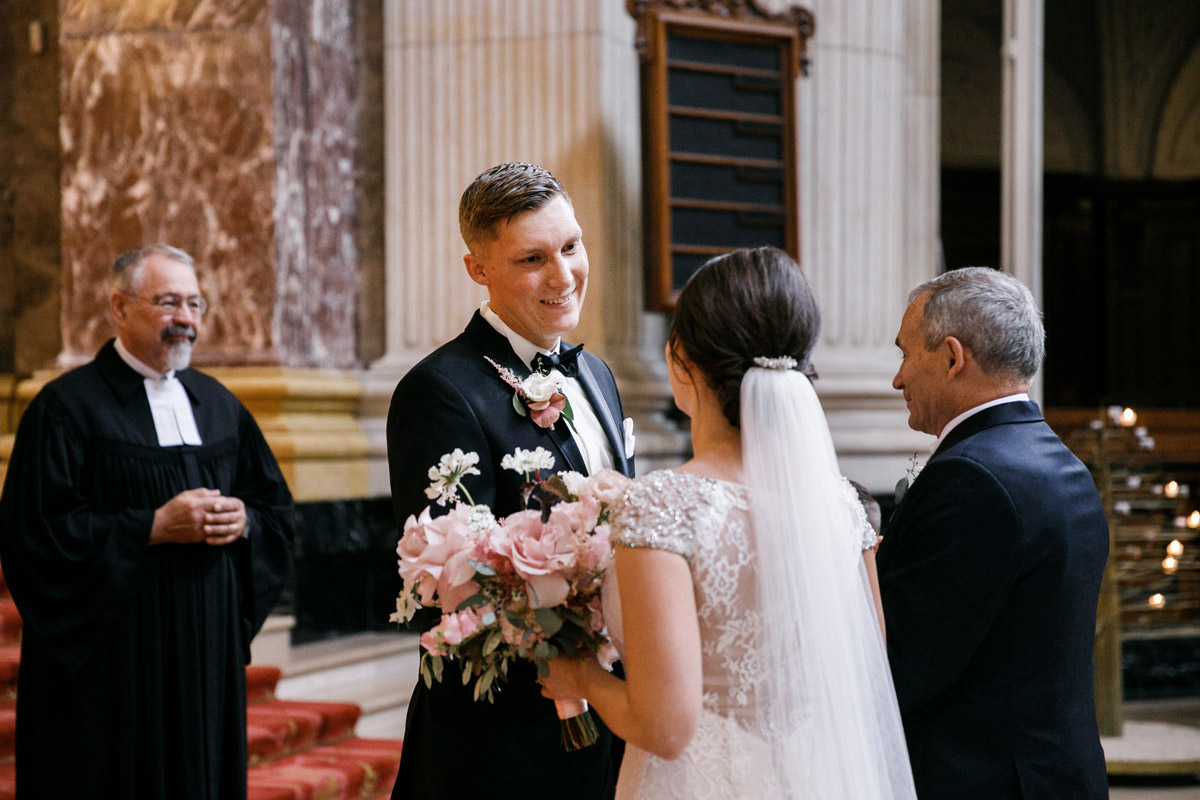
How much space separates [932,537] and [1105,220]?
997cm

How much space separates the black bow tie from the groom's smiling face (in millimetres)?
70

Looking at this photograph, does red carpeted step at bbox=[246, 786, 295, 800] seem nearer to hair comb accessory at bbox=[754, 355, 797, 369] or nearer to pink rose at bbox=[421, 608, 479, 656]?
pink rose at bbox=[421, 608, 479, 656]

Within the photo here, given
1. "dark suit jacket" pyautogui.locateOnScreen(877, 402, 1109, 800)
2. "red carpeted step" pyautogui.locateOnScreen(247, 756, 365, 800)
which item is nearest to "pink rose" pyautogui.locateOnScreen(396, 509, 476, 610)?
"dark suit jacket" pyautogui.locateOnScreen(877, 402, 1109, 800)

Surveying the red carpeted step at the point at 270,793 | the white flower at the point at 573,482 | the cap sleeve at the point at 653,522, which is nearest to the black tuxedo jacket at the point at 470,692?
the white flower at the point at 573,482

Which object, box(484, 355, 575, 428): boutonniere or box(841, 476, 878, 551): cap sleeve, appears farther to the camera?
box(484, 355, 575, 428): boutonniere

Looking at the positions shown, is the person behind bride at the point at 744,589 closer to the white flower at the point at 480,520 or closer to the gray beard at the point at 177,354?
the white flower at the point at 480,520

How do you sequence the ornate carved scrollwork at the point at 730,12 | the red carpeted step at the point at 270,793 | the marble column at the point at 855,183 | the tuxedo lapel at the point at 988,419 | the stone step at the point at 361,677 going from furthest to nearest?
1. the marble column at the point at 855,183
2. the ornate carved scrollwork at the point at 730,12
3. the stone step at the point at 361,677
4. the red carpeted step at the point at 270,793
5. the tuxedo lapel at the point at 988,419

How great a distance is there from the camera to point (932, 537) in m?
2.47

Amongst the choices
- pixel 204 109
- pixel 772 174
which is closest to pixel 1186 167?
pixel 772 174

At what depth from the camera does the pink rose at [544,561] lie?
204 cm

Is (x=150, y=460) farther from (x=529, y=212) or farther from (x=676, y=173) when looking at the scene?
(x=676, y=173)

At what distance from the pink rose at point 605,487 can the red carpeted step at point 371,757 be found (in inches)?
137

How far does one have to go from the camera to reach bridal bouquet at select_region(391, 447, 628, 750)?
2059mm

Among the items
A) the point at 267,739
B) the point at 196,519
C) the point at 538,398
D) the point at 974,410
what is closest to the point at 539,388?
the point at 538,398
